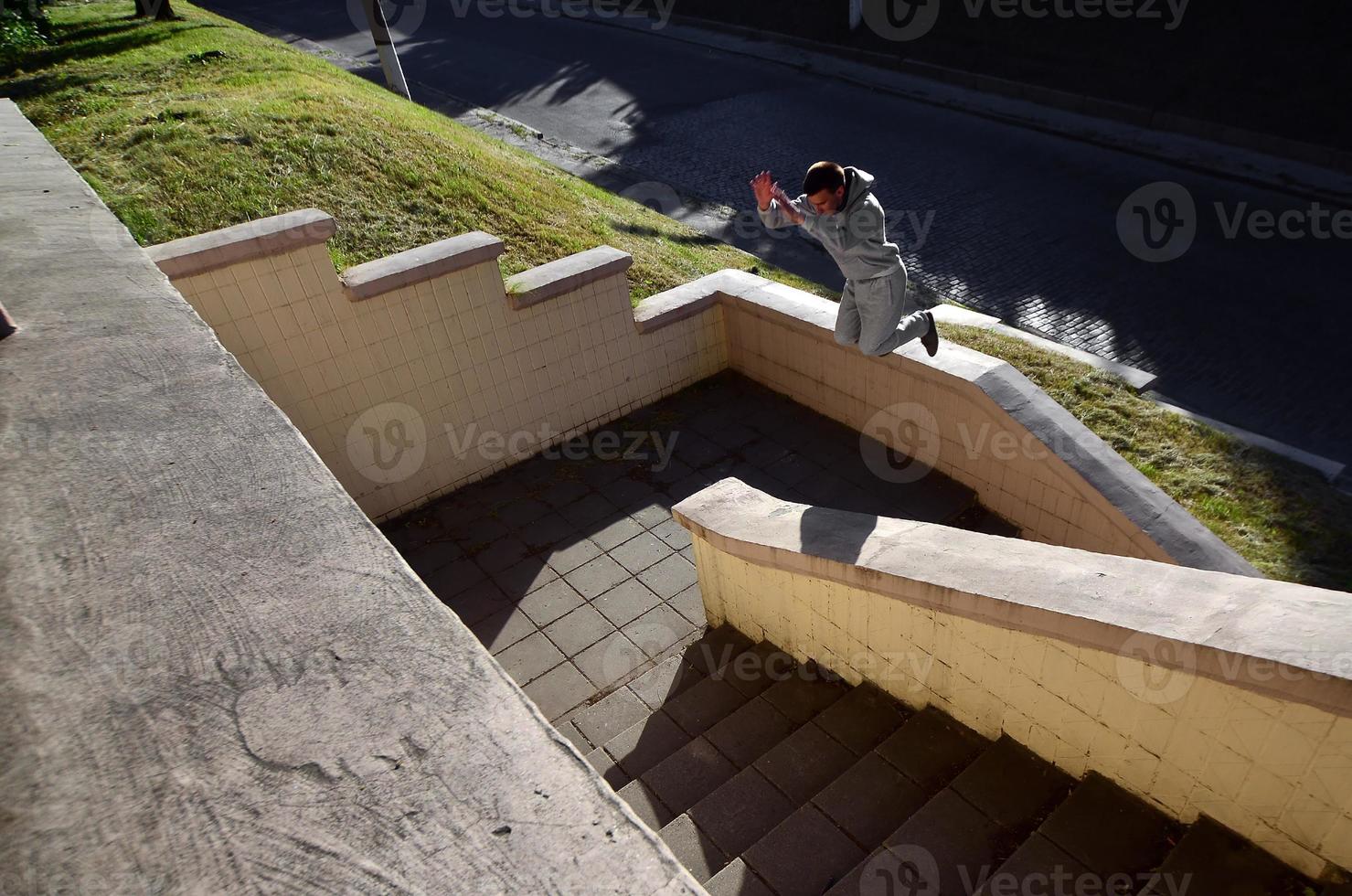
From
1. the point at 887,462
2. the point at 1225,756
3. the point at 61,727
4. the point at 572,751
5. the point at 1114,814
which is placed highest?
the point at 61,727

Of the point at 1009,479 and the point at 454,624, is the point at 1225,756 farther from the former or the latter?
the point at 1009,479

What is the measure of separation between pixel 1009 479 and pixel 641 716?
9.46 ft

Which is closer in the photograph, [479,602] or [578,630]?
[578,630]

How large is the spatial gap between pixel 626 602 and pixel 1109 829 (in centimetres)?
311

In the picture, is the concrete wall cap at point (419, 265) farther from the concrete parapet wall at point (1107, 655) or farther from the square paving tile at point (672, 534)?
the concrete parapet wall at point (1107, 655)

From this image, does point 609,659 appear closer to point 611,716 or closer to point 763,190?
point 611,716

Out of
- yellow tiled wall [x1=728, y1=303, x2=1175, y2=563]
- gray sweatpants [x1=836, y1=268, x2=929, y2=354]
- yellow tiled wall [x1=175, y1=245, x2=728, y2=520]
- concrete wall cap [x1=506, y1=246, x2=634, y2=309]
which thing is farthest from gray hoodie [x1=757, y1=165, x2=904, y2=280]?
yellow tiled wall [x1=175, y1=245, x2=728, y2=520]

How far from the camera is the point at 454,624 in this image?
1.79m

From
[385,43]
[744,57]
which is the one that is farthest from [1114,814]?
[744,57]

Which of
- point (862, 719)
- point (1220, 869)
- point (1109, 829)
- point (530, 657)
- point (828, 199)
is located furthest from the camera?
point (530, 657)

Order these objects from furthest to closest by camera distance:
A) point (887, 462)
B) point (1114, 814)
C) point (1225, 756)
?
1. point (887, 462)
2. point (1114, 814)
3. point (1225, 756)

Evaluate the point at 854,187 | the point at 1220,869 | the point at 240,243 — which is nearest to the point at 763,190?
the point at 854,187

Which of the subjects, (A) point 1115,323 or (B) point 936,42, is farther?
(B) point 936,42

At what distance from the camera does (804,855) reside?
3453mm
